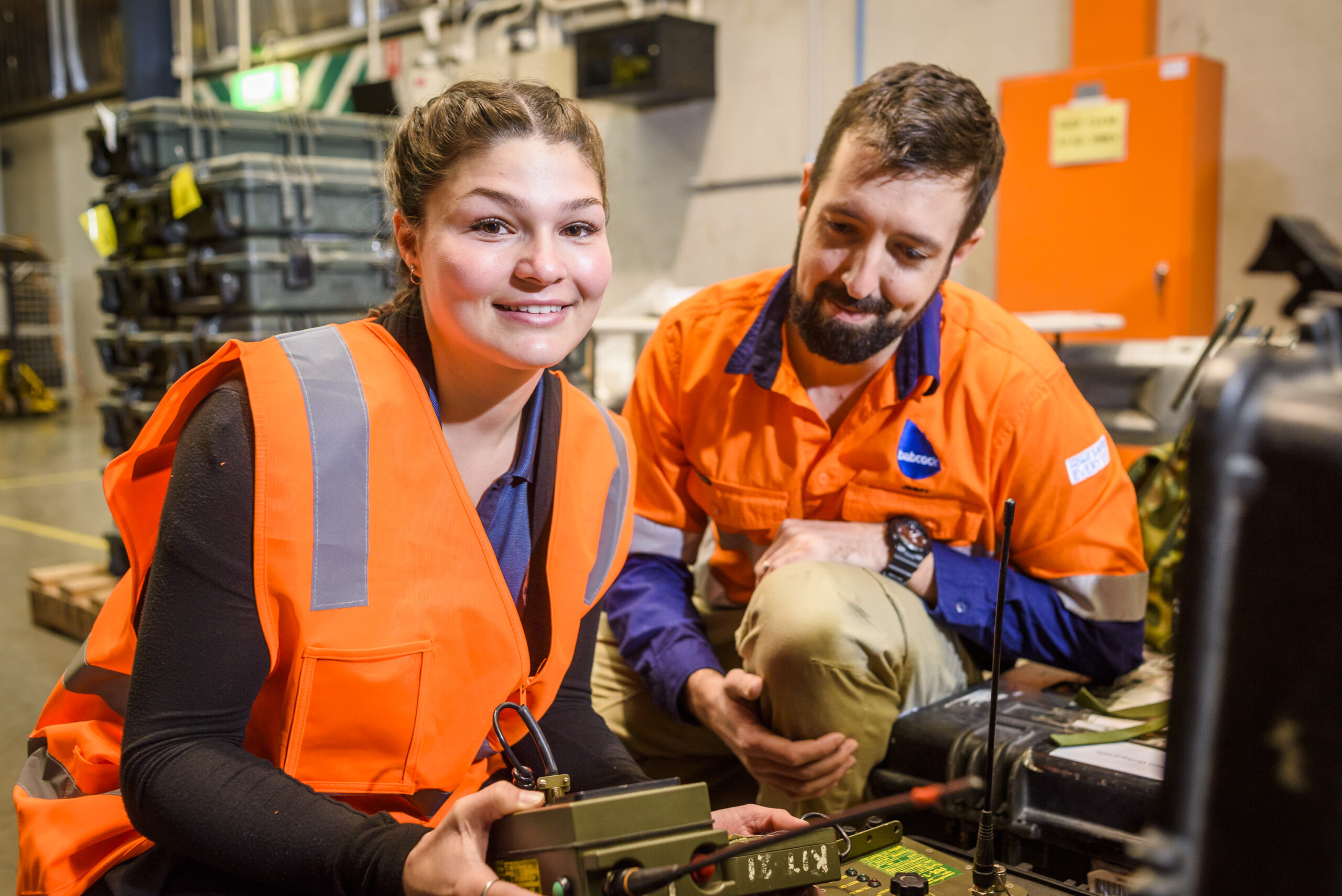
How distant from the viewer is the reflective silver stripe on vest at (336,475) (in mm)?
1087

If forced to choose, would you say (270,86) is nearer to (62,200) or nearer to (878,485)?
(62,200)

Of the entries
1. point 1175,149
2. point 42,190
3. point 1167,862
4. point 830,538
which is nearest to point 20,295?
point 42,190

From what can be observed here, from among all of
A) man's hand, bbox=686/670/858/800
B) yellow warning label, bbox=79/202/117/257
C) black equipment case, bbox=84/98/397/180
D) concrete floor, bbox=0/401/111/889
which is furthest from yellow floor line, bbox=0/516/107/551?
man's hand, bbox=686/670/858/800

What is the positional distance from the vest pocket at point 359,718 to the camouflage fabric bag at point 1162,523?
4.43 feet

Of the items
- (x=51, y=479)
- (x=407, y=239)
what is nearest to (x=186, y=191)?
(x=407, y=239)

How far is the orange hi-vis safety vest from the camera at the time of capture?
1.08 m

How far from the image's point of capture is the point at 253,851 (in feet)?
3.25

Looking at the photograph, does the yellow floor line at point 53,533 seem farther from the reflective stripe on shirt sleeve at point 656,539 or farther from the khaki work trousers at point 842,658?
the khaki work trousers at point 842,658

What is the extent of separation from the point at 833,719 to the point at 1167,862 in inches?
44.3

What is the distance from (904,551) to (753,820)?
2.15ft

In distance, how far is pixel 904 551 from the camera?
1651mm

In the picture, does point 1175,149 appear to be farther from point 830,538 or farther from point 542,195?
point 542,195

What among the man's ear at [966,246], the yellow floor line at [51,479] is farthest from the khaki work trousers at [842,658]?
the yellow floor line at [51,479]

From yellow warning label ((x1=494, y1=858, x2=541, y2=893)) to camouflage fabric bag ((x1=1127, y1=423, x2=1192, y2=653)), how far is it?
1.41 meters
